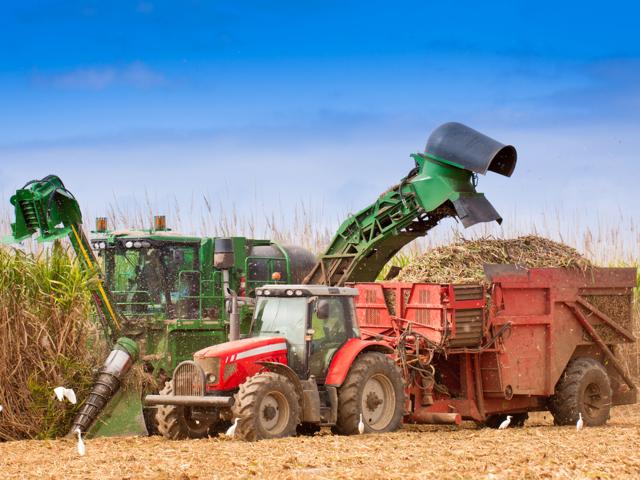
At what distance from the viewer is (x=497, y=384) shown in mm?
14461

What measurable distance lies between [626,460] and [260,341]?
13.8 feet

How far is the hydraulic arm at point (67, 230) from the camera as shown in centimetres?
1526

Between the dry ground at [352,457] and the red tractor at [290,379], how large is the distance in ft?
1.18

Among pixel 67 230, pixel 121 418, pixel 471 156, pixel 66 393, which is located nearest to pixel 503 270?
pixel 471 156

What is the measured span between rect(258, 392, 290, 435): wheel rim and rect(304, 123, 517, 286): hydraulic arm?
5.49m

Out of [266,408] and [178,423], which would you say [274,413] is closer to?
[266,408]

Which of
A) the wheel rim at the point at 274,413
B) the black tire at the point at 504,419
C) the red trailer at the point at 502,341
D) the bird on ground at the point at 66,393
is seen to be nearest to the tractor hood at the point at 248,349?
the wheel rim at the point at 274,413

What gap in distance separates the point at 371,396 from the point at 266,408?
1.60 m

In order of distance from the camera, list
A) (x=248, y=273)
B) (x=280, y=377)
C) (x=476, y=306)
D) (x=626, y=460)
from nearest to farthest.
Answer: (x=626, y=460), (x=280, y=377), (x=476, y=306), (x=248, y=273)

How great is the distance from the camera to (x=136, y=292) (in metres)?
16.4

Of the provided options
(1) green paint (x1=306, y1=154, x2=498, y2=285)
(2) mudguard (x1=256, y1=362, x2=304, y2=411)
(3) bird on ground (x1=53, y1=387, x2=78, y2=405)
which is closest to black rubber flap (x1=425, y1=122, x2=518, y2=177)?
(1) green paint (x1=306, y1=154, x2=498, y2=285)

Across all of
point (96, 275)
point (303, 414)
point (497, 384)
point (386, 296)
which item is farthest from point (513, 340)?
point (96, 275)

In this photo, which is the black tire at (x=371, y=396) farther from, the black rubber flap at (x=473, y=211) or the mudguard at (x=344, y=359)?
the black rubber flap at (x=473, y=211)

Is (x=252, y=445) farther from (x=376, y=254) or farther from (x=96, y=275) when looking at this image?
(x=376, y=254)
